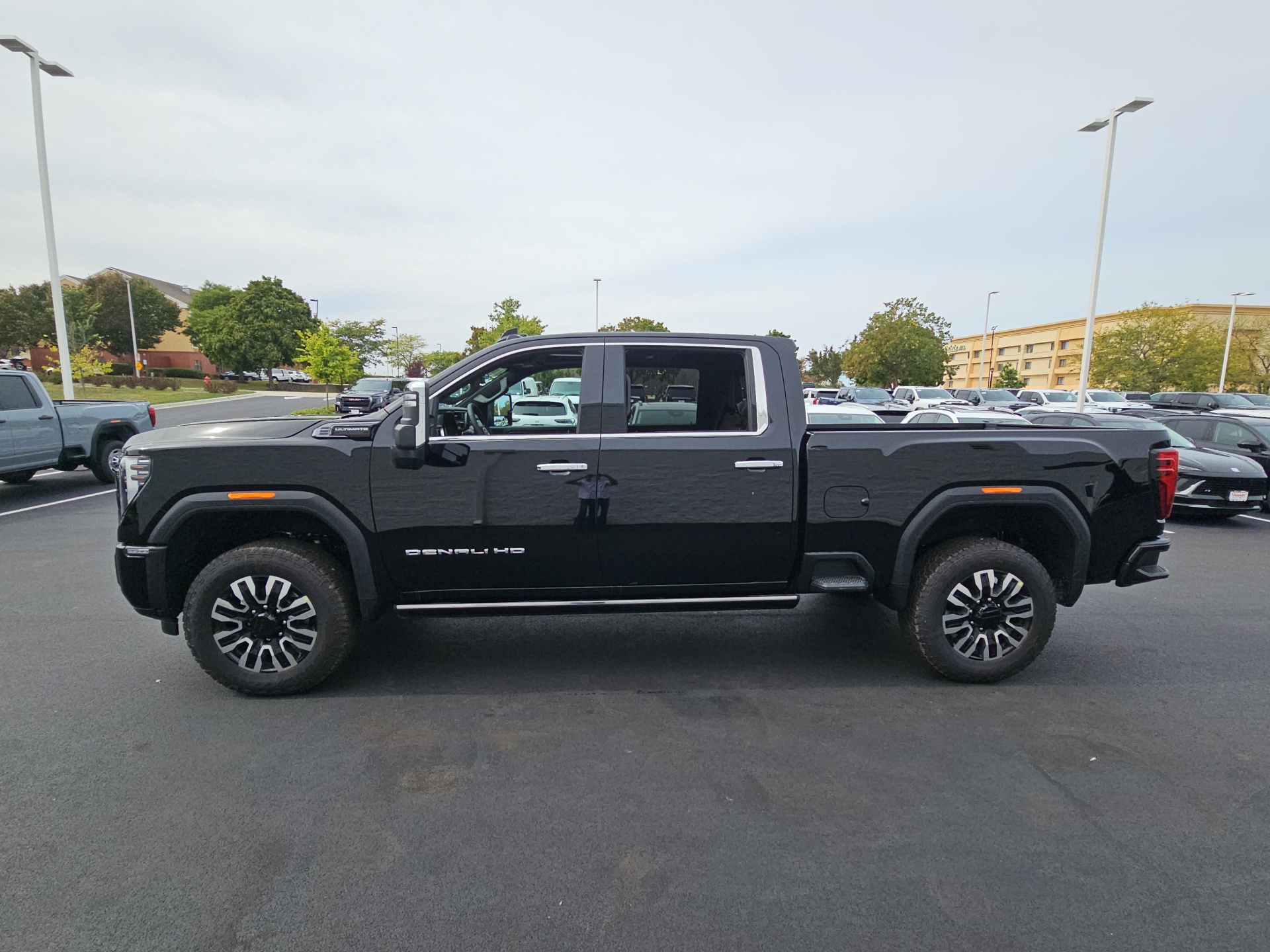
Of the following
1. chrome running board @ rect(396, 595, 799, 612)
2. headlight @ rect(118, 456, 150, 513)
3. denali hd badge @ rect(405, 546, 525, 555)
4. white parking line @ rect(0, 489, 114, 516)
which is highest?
headlight @ rect(118, 456, 150, 513)

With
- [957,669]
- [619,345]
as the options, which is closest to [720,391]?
[619,345]

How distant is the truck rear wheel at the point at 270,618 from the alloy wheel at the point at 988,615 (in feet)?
11.6

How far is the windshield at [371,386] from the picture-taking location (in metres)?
A: 31.1

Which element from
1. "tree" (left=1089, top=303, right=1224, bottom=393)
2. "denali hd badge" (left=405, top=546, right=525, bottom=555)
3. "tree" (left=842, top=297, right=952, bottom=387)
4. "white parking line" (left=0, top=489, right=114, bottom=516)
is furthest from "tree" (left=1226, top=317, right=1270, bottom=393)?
"white parking line" (left=0, top=489, right=114, bottom=516)

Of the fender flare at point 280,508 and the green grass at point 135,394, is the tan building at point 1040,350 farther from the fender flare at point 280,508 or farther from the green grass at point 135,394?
the fender flare at point 280,508

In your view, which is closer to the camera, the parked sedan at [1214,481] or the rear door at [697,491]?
the rear door at [697,491]

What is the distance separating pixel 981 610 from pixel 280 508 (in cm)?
408

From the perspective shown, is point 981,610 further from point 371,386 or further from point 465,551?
point 371,386

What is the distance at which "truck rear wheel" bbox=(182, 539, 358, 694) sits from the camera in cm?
387

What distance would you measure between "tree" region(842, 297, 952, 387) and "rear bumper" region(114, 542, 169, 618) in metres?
48.5

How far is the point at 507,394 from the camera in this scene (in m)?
4.77

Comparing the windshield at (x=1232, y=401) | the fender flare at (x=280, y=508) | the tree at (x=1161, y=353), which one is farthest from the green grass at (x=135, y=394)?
the tree at (x=1161, y=353)

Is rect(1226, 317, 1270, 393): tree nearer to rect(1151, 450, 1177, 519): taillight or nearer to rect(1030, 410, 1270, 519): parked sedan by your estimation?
rect(1030, 410, 1270, 519): parked sedan

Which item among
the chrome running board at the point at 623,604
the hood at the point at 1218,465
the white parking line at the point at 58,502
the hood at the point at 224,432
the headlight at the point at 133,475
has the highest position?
the hood at the point at 224,432
